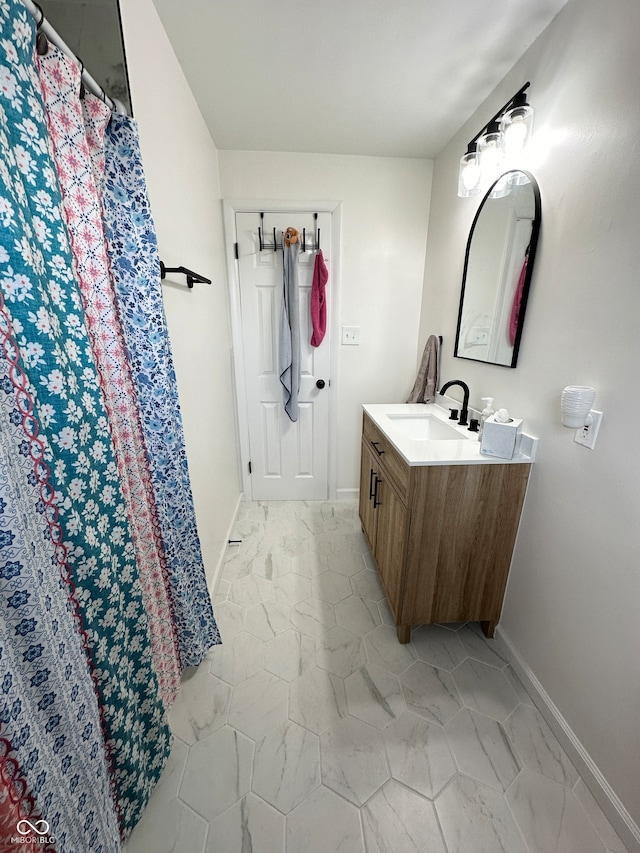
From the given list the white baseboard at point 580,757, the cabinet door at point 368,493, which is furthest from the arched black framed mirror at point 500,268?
the white baseboard at point 580,757

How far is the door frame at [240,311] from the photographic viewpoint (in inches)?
82.7

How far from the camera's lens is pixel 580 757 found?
3.42 ft

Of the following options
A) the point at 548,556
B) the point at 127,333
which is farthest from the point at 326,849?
the point at 127,333

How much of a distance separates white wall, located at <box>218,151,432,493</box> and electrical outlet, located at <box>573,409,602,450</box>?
4.94ft

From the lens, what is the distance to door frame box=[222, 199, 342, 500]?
2100mm

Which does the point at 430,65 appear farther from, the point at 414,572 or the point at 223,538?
the point at 223,538

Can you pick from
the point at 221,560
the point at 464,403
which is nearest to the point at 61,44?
the point at 464,403

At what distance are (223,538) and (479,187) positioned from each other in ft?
7.78

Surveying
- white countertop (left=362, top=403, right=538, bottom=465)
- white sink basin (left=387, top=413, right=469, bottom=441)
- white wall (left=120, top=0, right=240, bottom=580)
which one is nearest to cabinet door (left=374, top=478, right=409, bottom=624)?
white countertop (left=362, top=403, right=538, bottom=465)

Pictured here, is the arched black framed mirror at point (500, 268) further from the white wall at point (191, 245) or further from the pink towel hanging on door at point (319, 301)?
the white wall at point (191, 245)

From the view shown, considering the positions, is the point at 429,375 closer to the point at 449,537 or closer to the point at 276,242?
the point at 449,537

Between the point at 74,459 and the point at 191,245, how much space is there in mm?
1288

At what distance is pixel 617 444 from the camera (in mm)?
938

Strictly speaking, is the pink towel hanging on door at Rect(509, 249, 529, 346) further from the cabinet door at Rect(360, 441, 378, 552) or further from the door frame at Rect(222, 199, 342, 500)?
the door frame at Rect(222, 199, 342, 500)
